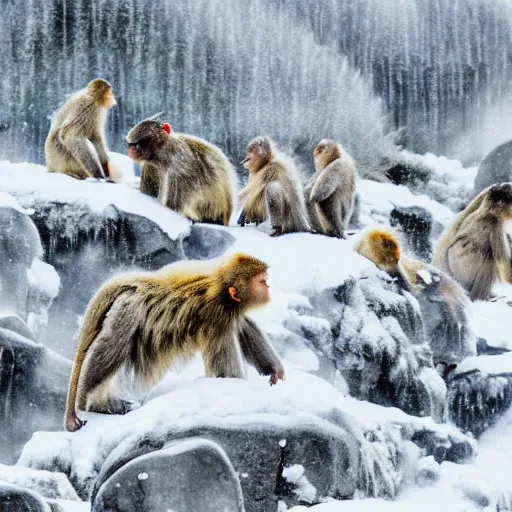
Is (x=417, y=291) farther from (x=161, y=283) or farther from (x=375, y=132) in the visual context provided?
(x=375, y=132)

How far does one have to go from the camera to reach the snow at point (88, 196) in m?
6.95

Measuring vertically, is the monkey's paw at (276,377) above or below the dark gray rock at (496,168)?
above

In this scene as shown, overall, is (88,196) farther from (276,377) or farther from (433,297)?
(276,377)

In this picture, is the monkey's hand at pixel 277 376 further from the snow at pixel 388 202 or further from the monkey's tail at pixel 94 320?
the snow at pixel 388 202

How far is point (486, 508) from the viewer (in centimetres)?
498

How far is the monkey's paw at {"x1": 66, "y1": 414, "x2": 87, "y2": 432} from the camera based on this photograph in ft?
14.1

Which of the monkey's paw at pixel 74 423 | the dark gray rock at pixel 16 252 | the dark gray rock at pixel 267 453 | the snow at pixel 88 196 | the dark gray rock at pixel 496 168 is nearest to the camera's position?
the dark gray rock at pixel 267 453

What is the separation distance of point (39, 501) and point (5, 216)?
135 inches

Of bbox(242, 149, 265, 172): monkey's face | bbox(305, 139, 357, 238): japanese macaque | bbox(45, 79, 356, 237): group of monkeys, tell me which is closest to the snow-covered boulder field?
bbox(45, 79, 356, 237): group of monkeys

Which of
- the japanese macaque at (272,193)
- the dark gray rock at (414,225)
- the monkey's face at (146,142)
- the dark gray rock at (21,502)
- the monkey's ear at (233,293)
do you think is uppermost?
the monkey's ear at (233,293)

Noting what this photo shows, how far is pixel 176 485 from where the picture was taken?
3637mm

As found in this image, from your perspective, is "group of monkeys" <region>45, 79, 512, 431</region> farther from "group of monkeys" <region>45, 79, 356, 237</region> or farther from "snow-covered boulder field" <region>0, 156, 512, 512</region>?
"snow-covered boulder field" <region>0, 156, 512, 512</region>

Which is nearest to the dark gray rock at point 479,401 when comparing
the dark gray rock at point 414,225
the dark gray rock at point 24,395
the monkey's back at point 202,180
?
the monkey's back at point 202,180

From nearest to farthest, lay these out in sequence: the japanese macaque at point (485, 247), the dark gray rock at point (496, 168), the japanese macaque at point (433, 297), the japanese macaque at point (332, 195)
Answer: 1. the japanese macaque at point (433, 297)
2. the japanese macaque at point (332, 195)
3. the japanese macaque at point (485, 247)
4. the dark gray rock at point (496, 168)
